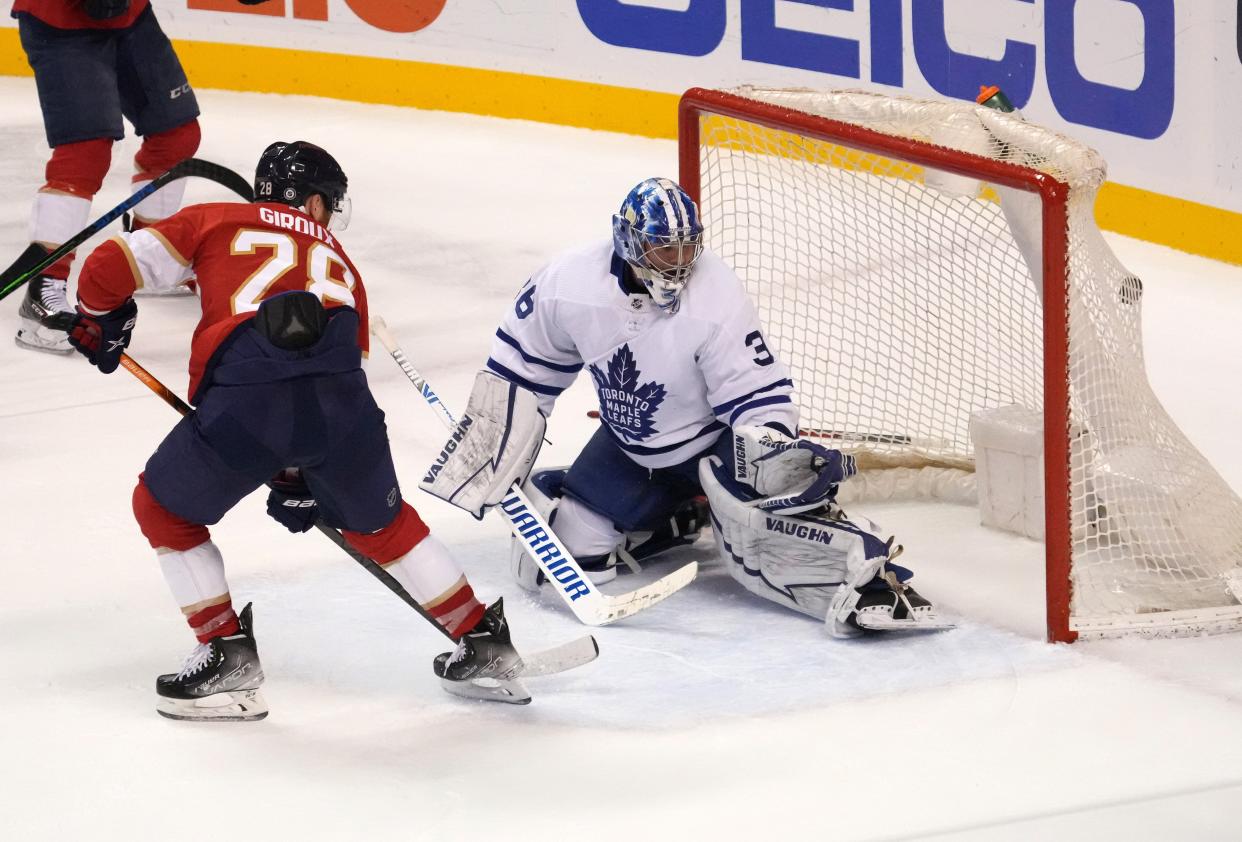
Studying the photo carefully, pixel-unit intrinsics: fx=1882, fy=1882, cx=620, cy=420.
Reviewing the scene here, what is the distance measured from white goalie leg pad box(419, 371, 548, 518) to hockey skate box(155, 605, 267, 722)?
0.64m

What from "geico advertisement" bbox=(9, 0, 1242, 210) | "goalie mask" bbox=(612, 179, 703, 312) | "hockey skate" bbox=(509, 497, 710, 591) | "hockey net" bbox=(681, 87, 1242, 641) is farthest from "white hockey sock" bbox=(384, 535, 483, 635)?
"geico advertisement" bbox=(9, 0, 1242, 210)

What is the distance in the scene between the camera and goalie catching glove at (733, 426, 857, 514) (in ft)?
11.0

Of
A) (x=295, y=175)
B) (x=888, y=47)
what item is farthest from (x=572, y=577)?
(x=888, y=47)

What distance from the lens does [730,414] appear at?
3434 millimetres

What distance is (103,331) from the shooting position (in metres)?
3.10

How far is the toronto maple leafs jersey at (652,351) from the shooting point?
11.2 ft

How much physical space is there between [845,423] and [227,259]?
6.01 ft

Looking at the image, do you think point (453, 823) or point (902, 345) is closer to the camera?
point (453, 823)

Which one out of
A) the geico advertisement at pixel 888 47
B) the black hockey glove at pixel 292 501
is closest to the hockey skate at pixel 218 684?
the black hockey glove at pixel 292 501

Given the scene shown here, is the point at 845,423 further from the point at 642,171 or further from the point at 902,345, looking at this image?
the point at 642,171

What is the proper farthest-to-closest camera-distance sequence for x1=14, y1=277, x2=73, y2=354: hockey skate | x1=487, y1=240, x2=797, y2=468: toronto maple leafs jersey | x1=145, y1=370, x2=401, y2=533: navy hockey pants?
x1=14, y1=277, x2=73, y2=354: hockey skate → x1=487, y1=240, x2=797, y2=468: toronto maple leafs jersey → x1=145, y1=370, x2=401, y2=533: navy hockey pants

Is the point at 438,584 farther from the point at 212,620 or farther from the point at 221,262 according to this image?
the point at 221,262

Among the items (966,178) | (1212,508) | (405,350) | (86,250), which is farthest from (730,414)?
(86,250)

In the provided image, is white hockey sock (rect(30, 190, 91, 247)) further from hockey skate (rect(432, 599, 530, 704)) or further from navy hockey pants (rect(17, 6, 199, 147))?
hockey skate (rect(432, 599, 530, 704))
